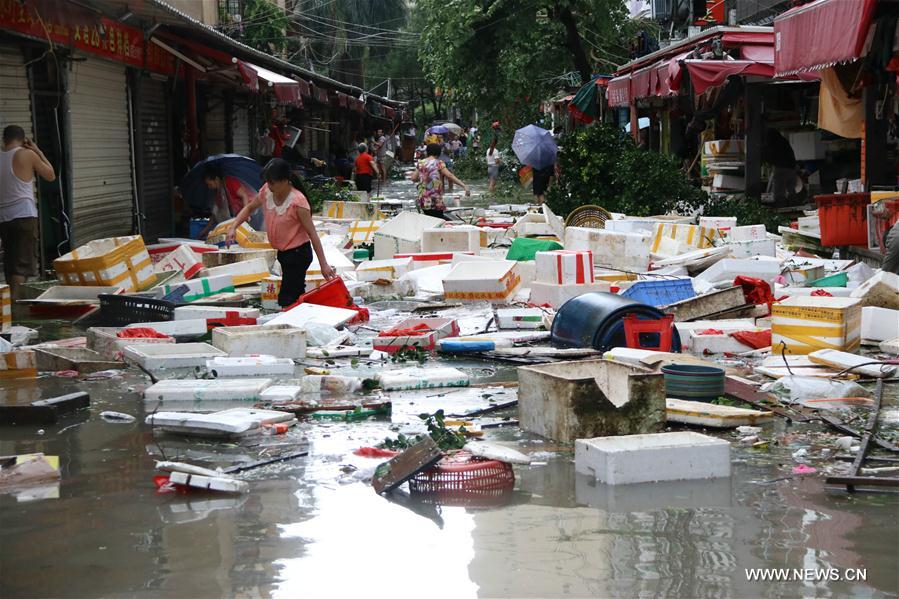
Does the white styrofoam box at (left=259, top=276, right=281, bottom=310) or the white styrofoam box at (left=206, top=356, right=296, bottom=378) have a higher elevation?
the white styrofoam box at (left=259, top=276, right=281, bottom=310)

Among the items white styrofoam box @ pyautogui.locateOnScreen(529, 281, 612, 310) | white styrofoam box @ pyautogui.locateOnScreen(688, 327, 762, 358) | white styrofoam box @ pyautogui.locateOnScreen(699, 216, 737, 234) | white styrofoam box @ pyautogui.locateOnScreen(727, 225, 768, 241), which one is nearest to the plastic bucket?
white styrofoam box @ pyautogui.locateOnScreen(688, 327, 762, 358)

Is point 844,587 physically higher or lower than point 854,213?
lower

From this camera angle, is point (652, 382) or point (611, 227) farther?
point (611, 227)

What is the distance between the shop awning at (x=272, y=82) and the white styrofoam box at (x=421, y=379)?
41.4 ft

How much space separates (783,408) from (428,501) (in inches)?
107

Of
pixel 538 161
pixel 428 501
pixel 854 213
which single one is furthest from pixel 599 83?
pixel 428 501

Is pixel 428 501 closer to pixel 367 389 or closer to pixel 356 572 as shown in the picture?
pixel 356 572

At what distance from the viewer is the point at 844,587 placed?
4070 millimetres

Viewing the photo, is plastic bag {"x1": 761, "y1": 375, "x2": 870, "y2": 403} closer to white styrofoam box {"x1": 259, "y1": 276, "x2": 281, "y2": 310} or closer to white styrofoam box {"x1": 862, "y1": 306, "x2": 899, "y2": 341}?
white styrofoam box {"x1": 862, "y1": 306, "x2": 899, "y2": 341}

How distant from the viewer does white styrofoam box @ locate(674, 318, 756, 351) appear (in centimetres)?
916

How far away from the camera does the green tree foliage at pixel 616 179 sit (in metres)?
17.5

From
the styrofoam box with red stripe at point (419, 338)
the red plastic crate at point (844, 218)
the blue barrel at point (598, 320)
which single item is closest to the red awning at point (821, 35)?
the red plastic crate at point (844, 218)

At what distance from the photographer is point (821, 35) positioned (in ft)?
37.2

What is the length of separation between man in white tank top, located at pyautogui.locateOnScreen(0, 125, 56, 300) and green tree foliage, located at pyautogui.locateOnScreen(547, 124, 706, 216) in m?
9.37
